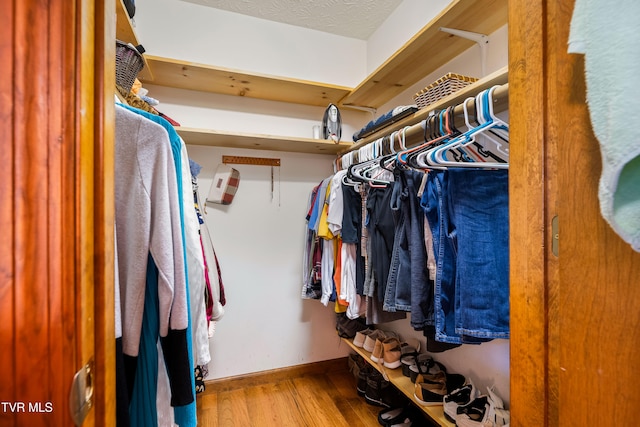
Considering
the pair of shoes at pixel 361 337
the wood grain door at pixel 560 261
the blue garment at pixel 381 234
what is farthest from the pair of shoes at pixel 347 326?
the wood grain door at pixel 560 261

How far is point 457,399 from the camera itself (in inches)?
51.7

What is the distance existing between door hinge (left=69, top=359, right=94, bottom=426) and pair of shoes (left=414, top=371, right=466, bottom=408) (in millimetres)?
1393

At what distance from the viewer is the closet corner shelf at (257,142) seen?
1750 millimetres

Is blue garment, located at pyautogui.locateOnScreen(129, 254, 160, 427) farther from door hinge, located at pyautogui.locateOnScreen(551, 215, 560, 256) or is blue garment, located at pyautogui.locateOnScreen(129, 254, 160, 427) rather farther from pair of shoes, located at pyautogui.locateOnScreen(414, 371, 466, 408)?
pair of shoes, located at pyautogui.locateOnScreen(414, 371, 466, 408)

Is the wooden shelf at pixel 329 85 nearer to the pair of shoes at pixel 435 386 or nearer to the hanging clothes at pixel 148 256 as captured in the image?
the hanging clothes at pixel 148 256

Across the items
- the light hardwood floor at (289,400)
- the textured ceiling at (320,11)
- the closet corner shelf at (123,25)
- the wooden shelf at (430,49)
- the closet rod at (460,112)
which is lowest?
the light hardwood floor at (289,400)

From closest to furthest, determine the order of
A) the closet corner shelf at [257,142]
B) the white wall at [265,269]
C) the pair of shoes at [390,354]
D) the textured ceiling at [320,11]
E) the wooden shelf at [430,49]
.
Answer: the wooden shelf at [430,49] < the pair of shoes at [390,354] < the closet corner shelf at [257,142] < the textured ceiling at [320,11] < the white wall at [265,269]

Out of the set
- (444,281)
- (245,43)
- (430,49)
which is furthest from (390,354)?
(245,43)

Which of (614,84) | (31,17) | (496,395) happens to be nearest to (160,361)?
(31,17)

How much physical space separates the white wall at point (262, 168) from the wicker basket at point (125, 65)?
0.92 meters

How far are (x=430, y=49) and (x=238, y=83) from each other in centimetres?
118

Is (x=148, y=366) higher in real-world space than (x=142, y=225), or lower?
lower

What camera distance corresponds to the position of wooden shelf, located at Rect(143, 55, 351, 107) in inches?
65.5

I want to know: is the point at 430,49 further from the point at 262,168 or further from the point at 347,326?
the point at 347,326
